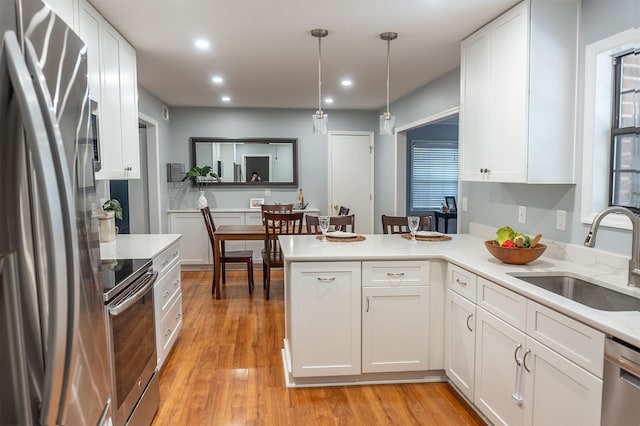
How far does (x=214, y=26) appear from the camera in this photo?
2961 mm

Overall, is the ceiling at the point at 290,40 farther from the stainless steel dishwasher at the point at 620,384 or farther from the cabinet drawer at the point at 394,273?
the stainless steel dishwasher at the point at 620,384

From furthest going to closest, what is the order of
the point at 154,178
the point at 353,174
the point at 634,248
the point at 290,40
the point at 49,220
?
the point at 353,174 → the point at 154,178 → the point at 290,40 → the point at 634,248 → the point at 49,220

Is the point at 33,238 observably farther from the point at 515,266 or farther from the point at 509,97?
the point at 509,97

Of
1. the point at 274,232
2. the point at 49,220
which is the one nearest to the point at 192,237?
the point at 274,232

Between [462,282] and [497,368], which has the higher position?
[462,282]

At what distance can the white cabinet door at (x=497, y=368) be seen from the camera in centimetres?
197

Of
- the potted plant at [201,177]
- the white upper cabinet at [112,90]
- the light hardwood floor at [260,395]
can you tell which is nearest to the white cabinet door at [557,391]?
the light hardwood floor at [260,395]

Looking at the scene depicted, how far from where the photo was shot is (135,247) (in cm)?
293

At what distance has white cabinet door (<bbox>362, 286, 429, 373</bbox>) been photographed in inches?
107

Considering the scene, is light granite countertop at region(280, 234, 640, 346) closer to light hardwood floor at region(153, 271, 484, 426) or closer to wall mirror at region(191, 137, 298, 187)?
light hardwood floor at region(153, 271, 484, 426)

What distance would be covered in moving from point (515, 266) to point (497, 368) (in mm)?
569

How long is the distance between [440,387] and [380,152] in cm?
429

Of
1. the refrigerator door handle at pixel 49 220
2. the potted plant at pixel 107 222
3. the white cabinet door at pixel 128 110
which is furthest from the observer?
the white cabinet door at pixel 128 110

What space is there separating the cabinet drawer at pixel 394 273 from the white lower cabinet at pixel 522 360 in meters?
0.21
